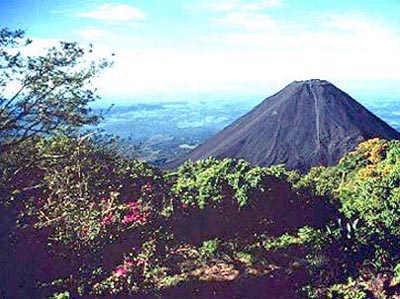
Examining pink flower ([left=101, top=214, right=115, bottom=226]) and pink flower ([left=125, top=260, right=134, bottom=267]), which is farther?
pink flower ([left=125, top=260, right=134, bottom=267])

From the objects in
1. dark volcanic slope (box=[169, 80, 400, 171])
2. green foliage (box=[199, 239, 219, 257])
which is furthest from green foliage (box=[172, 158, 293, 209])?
dark volcanic slope (box=[169, 80, 400, 171])

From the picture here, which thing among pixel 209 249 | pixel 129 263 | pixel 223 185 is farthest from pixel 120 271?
pixel 223 185

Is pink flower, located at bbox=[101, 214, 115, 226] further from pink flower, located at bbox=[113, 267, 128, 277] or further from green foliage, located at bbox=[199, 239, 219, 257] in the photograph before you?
green foliage, located at bbox=[199, 239, 219, 257]

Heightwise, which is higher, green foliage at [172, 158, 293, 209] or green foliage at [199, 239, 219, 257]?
green foliage at [172, 158, 293, 209]

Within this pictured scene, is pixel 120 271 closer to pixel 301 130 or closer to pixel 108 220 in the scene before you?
pixel 108 220

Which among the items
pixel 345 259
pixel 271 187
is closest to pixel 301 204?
pixel 271 187

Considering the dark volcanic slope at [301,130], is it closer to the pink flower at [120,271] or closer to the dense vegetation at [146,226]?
the dense vegetation at [146,226]

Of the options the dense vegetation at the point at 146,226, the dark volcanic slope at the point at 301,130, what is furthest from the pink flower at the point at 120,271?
the dark volcanic slope at the point at 301,130
